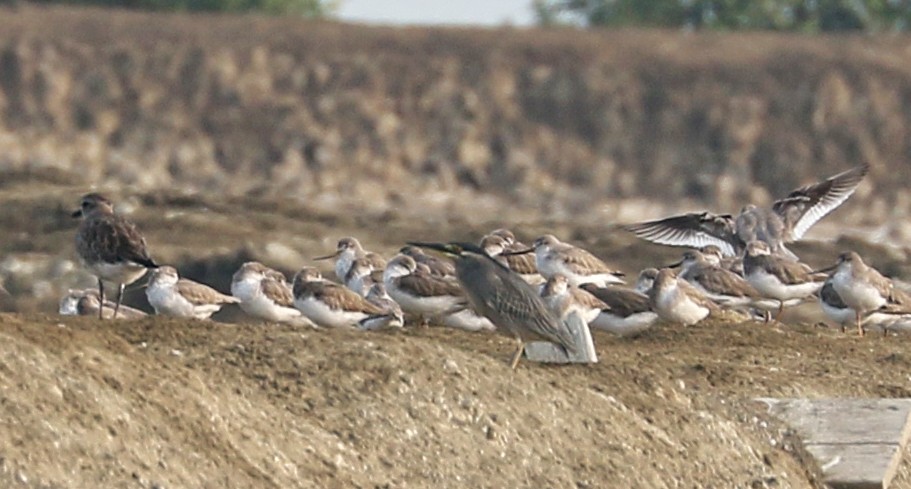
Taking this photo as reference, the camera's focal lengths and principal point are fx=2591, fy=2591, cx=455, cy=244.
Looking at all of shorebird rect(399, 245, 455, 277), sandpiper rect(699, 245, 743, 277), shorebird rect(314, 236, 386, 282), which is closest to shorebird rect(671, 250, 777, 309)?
sandpiper rect(699, 245, 743, 277)

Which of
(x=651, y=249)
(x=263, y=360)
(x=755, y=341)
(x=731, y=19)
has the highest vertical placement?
(x=263, y=360)

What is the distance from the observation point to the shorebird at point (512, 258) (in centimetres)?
2144

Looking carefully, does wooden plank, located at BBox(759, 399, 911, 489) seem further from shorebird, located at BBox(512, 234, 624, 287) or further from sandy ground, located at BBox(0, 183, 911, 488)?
shorebird, located at BBox(512, 234, 624, 287)

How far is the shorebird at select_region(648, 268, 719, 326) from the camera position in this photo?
19.5 meters

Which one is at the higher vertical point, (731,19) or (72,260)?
(72,260)

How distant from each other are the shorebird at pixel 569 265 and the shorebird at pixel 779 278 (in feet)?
3.84

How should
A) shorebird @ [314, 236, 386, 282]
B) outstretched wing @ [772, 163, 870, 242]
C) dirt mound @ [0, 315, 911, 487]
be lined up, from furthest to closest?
outstretched wing @ [772, 163, 870, 242], shorebird @ [314, 236, 386, 282], dirt mound @ [0, 315, 911, 487]

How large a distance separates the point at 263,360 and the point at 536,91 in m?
34.6

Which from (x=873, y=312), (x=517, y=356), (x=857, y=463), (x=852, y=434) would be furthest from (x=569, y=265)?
(x=857, y=463)

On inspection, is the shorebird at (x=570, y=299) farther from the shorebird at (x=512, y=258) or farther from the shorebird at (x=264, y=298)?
the shorebird at (x=264, y=298)

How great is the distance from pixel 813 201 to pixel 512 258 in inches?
141

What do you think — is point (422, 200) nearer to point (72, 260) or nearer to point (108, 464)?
point (72, 260)

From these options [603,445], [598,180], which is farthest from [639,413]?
[598,180]

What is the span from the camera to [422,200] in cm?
4288
